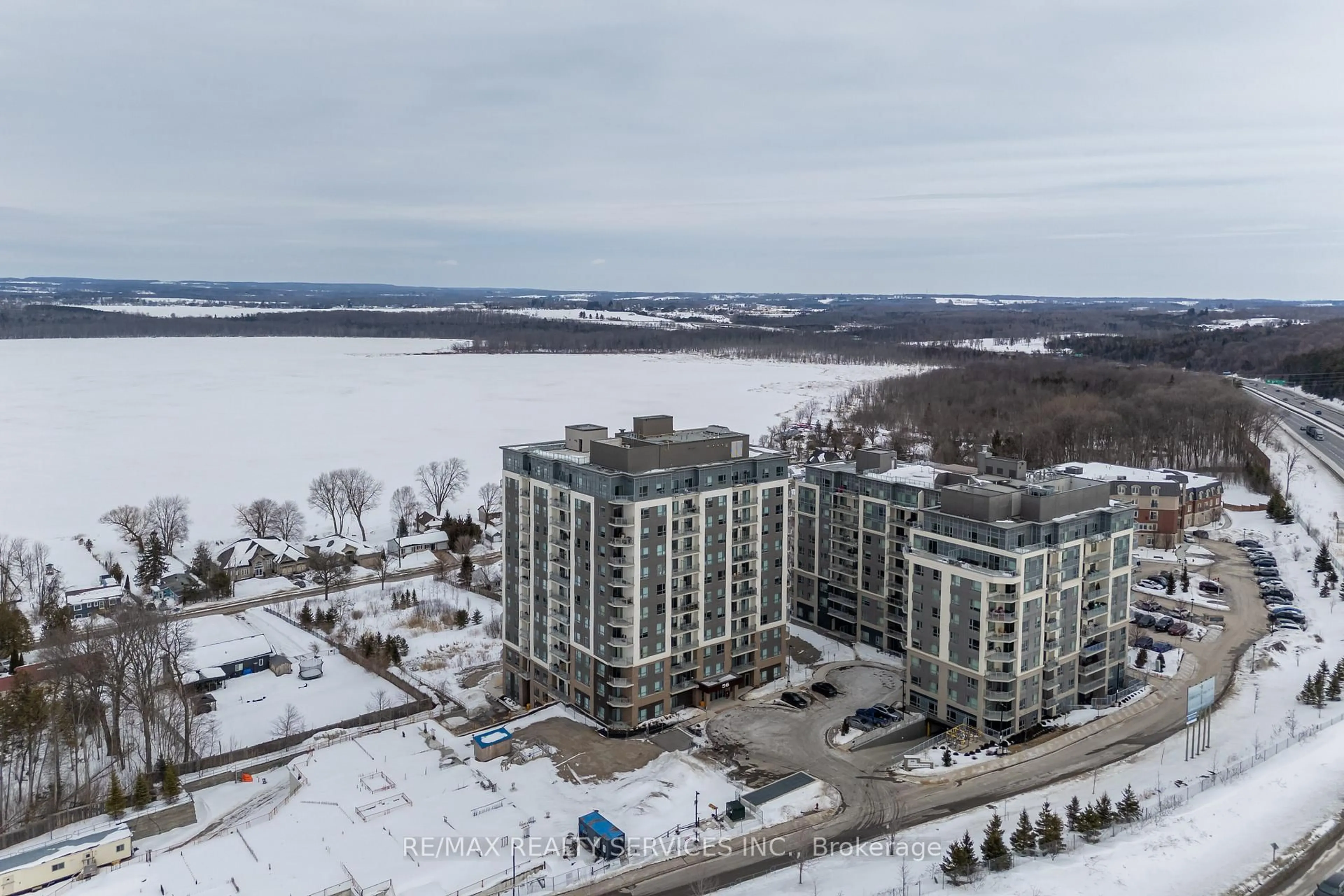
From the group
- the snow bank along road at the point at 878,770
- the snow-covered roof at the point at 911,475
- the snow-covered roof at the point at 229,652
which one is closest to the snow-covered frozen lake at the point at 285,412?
the snow-covered roof at the point at 229,652

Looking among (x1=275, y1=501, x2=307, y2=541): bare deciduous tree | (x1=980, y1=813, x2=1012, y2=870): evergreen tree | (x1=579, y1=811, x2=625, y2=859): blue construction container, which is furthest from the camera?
(x1=275, y1=501, x2=307, y2=541): bare deciduous tree

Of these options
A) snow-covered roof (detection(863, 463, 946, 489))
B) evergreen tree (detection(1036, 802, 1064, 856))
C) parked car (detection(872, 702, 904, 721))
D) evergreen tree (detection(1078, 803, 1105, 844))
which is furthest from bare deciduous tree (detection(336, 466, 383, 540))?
evergreen tree (detection(1078, 803, 1105, 844))

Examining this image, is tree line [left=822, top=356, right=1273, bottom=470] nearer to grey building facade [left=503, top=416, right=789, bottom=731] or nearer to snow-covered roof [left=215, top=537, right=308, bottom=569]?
grey building facade [left=503, top=416, right=789, bottom=731]

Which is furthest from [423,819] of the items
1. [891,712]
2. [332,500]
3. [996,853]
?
[332,500]

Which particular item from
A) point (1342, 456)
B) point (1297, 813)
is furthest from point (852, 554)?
point (1342, 456)

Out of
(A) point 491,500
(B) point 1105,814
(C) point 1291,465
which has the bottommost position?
(B) point 1105,814

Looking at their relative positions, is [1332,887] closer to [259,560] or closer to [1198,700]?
[1198,700]

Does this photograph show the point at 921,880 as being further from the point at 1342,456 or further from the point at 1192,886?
the point at 1342,456
